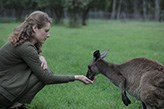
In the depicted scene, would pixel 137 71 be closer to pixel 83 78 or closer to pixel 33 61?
pixel 83 78

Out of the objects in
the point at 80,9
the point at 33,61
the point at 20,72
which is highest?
the point at 33,61

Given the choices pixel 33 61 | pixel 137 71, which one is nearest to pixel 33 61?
pixel 33 61

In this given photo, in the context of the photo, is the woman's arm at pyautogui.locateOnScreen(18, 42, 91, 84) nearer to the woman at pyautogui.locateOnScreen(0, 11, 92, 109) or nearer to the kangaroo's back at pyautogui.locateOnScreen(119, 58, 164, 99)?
the woman at pyautogui.locateOnScreen(0, 11, 92, 109)

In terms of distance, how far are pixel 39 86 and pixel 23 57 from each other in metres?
0.42

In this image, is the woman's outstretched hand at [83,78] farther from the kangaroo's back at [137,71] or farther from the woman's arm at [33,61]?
the kangaroo's back at [137,71]

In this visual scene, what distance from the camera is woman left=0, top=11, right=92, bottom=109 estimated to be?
5082mm

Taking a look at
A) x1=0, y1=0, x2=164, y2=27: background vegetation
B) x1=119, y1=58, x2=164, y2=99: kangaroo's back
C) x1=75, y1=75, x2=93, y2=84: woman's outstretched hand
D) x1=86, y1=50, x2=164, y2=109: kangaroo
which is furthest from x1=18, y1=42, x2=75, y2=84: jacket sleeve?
x1=0, y1=0, x2=164, y2=27: background vegetation

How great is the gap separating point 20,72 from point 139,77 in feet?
4.82

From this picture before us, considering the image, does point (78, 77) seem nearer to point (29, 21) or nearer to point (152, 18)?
point (29, 21)

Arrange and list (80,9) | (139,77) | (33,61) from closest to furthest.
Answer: (33,61) < (139,77) < (80,9)

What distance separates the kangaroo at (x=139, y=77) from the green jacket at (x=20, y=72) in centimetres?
59

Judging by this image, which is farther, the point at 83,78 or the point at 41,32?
the point at 83,78

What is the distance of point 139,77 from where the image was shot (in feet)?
17.0

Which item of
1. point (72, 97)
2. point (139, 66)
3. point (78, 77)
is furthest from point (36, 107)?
point (139, 66)
